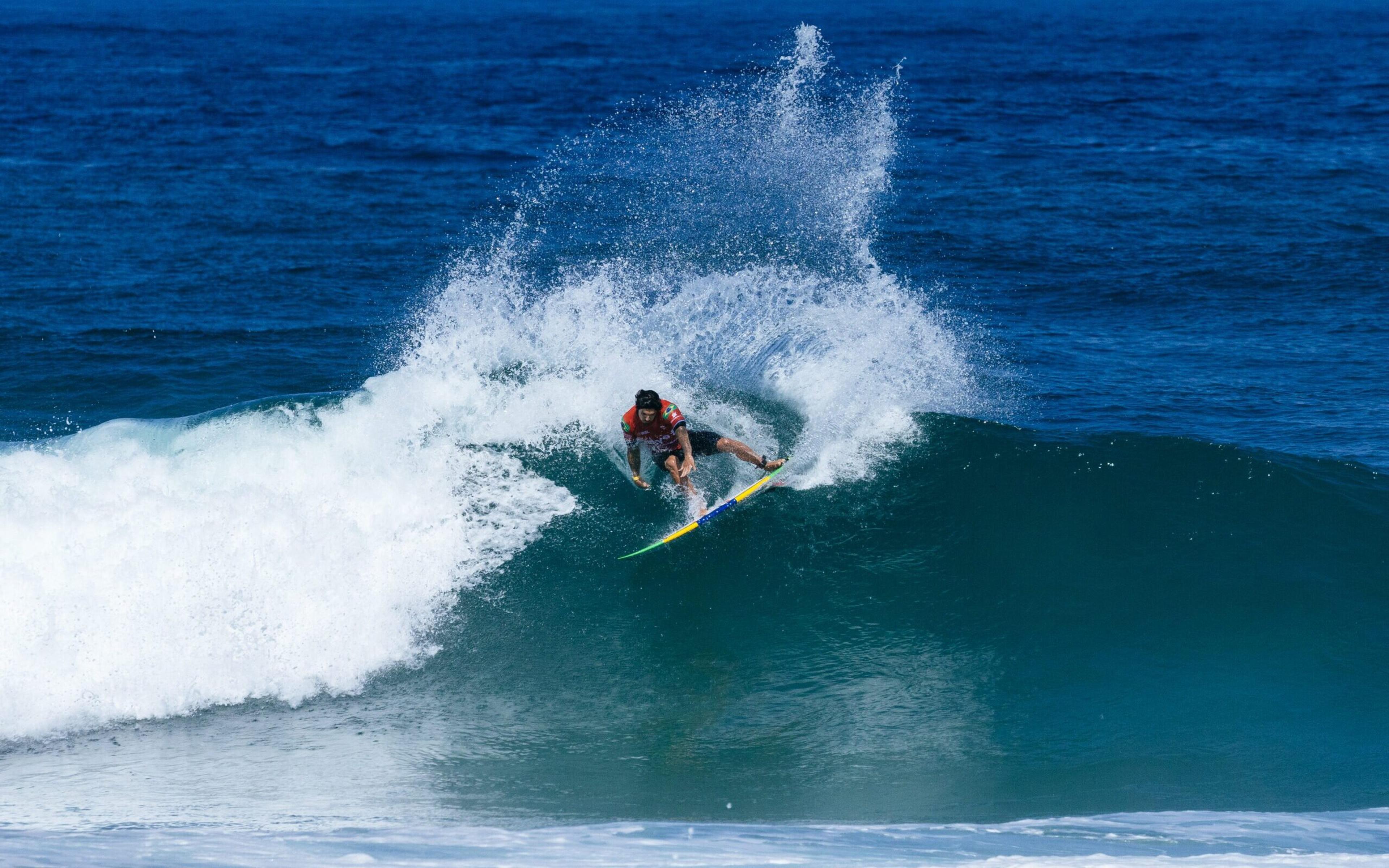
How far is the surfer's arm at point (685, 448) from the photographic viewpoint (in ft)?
35.9

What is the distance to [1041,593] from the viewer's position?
33.3 feet

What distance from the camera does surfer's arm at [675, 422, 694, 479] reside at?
10930mm

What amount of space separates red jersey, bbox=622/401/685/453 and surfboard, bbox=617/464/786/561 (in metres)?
0.75

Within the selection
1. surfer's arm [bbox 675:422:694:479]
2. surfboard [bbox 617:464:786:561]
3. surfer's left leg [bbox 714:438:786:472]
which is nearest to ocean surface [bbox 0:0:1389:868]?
surfboard [bbox 617:464:786:561]

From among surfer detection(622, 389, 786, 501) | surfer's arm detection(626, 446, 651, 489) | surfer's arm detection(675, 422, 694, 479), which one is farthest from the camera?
surfer's arm detection(626, 446, 651, 489)

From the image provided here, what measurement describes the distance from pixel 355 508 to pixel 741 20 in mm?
53304

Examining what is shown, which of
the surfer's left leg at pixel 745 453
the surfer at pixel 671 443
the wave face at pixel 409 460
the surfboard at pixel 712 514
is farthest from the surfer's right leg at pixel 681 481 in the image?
the wave face at pixel 409 460


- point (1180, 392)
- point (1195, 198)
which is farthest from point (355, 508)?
point (1195, 198)

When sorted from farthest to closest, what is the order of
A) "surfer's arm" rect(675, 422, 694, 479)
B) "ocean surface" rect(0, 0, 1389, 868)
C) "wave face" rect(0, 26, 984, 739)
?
1. "surfer's arm" rect(675, 422, 694, 479)
2. "wave face" rect(0, 26, 984, 739)
3. "ocean surface" rect(0, 0, 1389, 868)

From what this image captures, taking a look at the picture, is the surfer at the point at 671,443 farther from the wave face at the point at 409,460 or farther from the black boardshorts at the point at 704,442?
the wave face at the point at 409,460

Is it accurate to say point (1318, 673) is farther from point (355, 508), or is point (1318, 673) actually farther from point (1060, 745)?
point (355, 508)

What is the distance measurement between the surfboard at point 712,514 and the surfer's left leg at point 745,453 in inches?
5.1

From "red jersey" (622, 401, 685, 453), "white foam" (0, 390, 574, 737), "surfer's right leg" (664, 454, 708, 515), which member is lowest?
"white foam" (0, 390, 574, 737)

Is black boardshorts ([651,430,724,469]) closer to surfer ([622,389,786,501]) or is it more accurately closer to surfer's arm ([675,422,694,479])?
surfer ([622,389,786,501])
